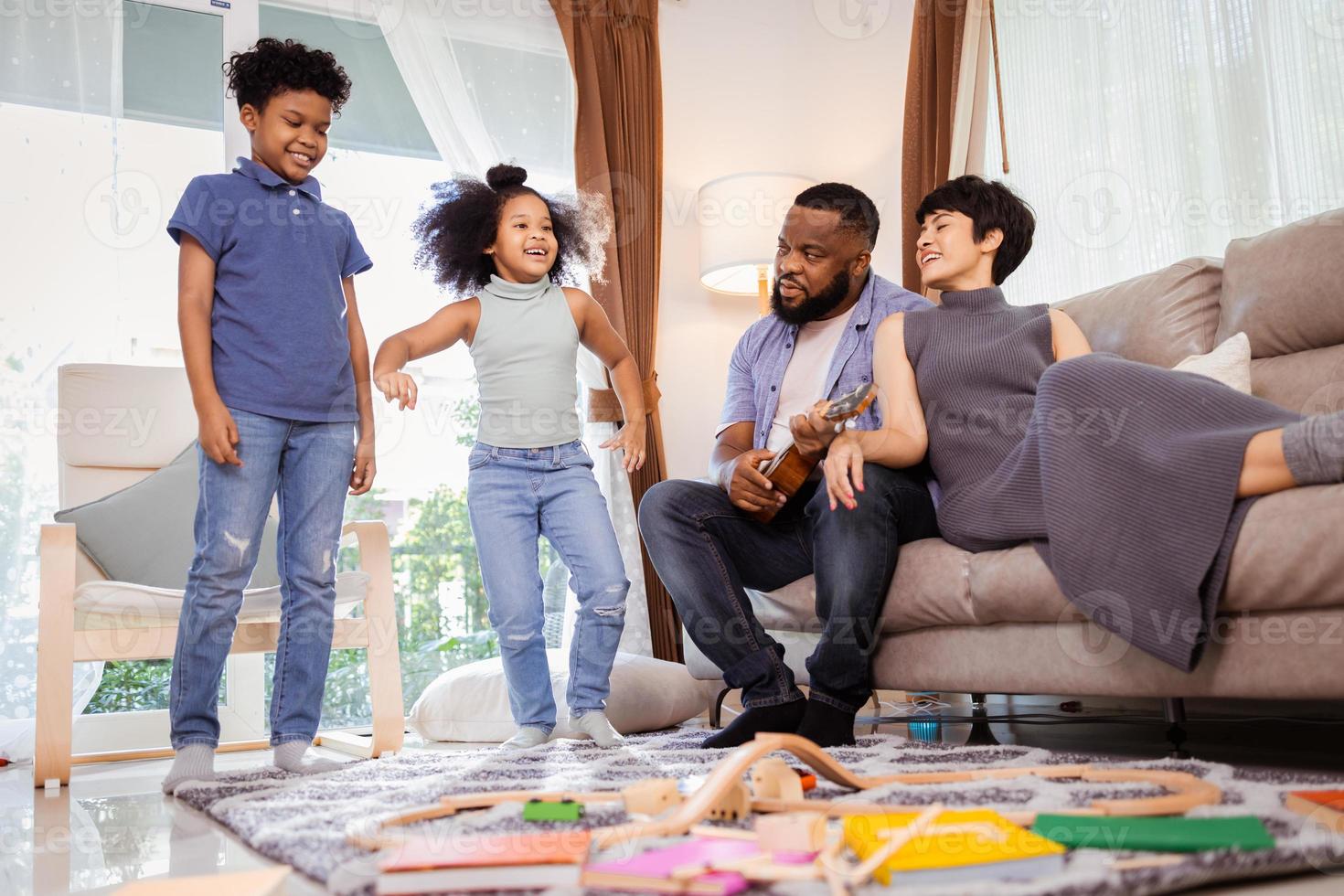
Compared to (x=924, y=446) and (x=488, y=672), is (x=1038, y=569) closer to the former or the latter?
(x=924, y=446)

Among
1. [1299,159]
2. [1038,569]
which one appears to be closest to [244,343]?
[1038,569]

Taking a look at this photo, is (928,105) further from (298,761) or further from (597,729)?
(298,761)

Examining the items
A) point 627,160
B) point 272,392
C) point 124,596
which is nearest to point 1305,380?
point 272,392

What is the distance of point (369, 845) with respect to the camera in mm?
979

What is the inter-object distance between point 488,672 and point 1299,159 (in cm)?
232

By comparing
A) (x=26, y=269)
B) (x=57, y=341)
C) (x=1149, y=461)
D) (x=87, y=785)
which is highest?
(x=26, y=269)

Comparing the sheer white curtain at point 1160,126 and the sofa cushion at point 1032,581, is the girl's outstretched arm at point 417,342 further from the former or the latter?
the sheer white curtain at point 1160,126

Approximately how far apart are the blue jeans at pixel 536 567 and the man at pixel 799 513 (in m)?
0.14

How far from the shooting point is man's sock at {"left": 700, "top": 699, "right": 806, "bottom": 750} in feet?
5.73

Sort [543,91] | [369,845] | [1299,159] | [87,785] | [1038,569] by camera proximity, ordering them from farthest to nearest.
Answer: [543,91], [1299,159], [87,785], [1038,569], [369,845]

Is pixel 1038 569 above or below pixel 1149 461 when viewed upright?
below

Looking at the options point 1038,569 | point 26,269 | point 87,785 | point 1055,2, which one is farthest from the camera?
point 1055,2

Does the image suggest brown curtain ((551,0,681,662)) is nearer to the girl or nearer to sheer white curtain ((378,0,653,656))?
sheer white curtain ((378,0,653,656))

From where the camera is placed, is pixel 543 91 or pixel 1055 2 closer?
pixel 1055 2
